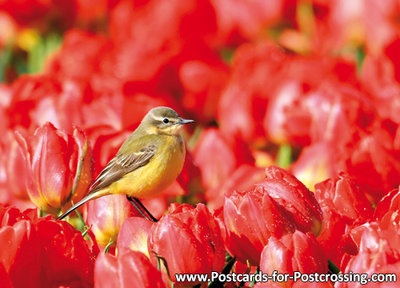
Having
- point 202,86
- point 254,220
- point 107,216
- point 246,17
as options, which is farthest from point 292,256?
point 246,17

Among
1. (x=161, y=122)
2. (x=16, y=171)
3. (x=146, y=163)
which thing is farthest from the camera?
(x=161, y=122)

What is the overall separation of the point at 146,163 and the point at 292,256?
666 mm

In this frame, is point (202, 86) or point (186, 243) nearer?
point (186, 243)

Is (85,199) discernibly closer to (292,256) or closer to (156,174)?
(156,174)

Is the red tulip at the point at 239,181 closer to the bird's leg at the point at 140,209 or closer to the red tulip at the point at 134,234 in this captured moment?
the bird's leg at the point at 140,209

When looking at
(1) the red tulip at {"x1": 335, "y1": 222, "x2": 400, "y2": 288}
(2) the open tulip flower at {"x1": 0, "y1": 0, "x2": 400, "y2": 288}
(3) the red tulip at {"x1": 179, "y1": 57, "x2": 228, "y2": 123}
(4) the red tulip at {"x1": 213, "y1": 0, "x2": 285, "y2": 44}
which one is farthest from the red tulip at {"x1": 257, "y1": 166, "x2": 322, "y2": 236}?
(4) the red tulip at {"x1": 213, "y1": 0, "x2": 285, "y2": 44}

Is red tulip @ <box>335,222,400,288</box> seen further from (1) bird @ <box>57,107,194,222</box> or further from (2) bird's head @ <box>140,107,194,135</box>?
(2) bird's head @ <box>140,107,194,135</box>

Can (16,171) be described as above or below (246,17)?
below

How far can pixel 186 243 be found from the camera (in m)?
0.80

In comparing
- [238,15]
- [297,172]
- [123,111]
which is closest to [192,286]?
[297,172]

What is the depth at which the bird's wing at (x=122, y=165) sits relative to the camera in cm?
115

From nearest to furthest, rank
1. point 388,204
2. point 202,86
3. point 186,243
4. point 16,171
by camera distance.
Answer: point 186,243
point 388,204
point 16,171
point 202,86

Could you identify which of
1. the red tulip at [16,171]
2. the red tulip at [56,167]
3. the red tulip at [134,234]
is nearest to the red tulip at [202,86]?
the red tulip at [16,171]

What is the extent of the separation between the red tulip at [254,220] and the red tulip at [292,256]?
0.05m
